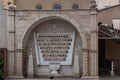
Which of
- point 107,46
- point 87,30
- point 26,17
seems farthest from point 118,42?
point 26,17

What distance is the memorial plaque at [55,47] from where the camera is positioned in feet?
95.2

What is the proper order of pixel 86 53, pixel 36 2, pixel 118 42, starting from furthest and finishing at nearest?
pixel 118 42, pixel 36 2, pixel 86 53

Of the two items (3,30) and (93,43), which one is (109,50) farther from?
(3,30)

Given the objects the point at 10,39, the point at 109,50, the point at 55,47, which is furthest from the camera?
the point at 109,50

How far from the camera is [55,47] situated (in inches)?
1143

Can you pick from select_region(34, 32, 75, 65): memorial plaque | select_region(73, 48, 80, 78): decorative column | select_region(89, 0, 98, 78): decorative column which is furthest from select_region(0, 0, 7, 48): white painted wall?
select_region(89, 0, 98, 78): decorative column

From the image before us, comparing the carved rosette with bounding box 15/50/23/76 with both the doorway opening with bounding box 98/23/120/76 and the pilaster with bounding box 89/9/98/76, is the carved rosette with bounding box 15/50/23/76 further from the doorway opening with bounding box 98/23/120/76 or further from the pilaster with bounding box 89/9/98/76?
the doorway opening with bounding box 98/23/120/76

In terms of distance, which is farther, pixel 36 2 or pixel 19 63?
pixel 36 2

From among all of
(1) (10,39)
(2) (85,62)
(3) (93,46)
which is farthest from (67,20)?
(1) (10,39)

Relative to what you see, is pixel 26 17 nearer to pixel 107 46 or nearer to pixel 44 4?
pixel 44 4

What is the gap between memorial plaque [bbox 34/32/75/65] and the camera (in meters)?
29.0

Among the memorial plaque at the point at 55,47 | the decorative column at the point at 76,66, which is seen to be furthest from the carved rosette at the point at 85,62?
the memorial plaque at the point at 55,47

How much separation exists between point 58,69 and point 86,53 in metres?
2.76

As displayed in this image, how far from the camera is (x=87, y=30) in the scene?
2798 cm
